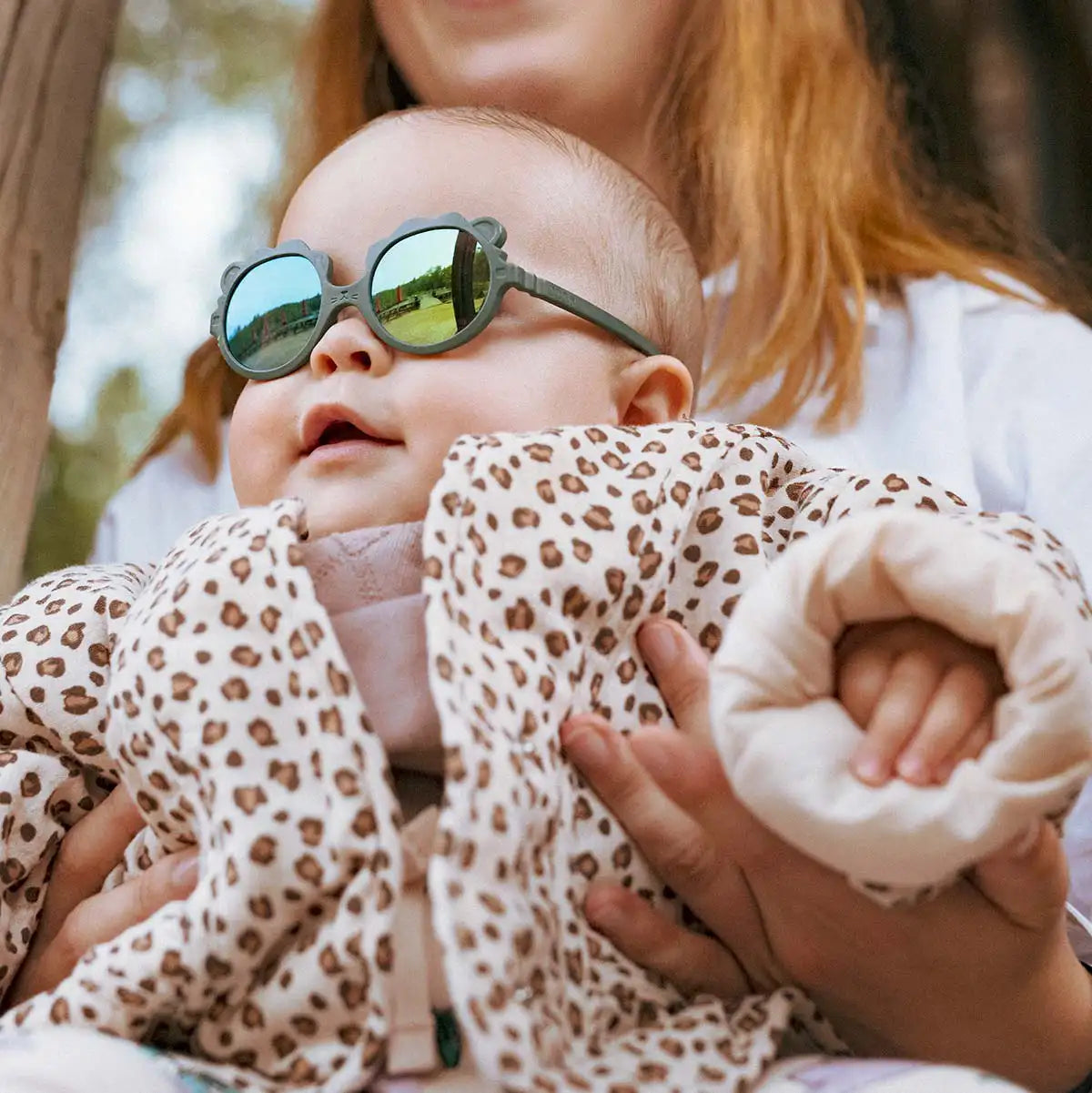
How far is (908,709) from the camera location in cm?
64

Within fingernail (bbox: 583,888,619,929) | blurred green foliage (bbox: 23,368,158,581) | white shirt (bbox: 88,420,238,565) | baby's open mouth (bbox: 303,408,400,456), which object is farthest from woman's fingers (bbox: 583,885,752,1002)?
blurred green foliage (bbox: 23,368,158,581)

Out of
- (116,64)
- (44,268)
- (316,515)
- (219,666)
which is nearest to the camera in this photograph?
(219,666)

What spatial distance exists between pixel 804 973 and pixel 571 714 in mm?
204

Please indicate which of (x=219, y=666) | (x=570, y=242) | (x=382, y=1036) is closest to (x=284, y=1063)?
(x=382, y=1036)

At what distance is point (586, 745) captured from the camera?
0.76 metres

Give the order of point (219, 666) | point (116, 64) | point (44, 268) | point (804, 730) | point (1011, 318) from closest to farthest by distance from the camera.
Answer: point (804, 730)
point (219, 666)
point (1011, 318)
point (44, 268)
point (116, 64)

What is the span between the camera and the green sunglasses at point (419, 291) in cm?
92

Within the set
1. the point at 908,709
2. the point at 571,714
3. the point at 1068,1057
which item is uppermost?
the point at 908,709

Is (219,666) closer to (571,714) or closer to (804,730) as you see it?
(571,714)

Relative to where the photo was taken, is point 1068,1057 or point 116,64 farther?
point 116,64

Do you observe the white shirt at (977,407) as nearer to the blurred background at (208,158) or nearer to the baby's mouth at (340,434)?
the blurred background at (208,158)

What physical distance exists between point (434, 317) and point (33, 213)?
0.84m

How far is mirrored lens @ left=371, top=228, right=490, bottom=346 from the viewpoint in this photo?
0.92 metres

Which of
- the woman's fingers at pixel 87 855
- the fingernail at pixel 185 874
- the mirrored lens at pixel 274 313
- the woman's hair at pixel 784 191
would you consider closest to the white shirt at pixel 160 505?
the woman's hair at pixel 784 191
